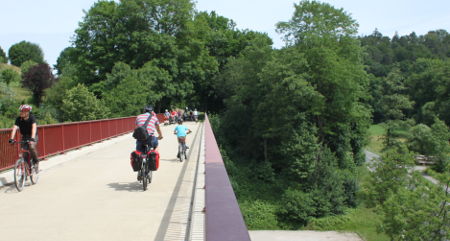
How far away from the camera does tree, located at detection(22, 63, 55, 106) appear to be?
77.7 meters

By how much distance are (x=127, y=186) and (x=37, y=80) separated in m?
76.8

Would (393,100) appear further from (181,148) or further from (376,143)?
(181,148)

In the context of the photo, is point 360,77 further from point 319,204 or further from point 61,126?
point 61,126

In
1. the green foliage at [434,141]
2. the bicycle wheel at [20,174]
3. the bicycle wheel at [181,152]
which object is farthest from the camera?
the green foliage at [434,141]

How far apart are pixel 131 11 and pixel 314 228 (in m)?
30.8

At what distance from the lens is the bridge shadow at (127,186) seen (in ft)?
28.3

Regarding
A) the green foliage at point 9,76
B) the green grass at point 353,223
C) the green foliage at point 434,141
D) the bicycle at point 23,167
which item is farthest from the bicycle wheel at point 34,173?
the green foliage at point 9,76

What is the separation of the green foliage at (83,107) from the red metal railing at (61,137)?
8.43 meters

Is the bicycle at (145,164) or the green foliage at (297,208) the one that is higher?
the bicycle at (145,164)

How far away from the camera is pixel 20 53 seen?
430ft

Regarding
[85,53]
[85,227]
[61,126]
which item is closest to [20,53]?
[85,53]

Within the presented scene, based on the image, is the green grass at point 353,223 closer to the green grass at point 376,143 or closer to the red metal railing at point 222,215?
the red metal railing at point 222,215

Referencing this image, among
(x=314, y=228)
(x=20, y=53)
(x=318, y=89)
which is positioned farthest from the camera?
(x=20, y=53)

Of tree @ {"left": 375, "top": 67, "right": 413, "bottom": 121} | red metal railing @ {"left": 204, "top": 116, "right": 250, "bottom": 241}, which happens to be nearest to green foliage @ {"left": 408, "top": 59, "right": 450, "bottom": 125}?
tree @ {"left": 375, "top": 67, "right": 413, "bottom": 121}
